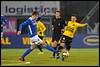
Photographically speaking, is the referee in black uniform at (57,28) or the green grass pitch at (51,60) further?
the referee in black uniform at (57,28)

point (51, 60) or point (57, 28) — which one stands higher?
point (57, 28)

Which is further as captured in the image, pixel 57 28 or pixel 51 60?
pixel 57 28

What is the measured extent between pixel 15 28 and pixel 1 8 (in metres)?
2.79

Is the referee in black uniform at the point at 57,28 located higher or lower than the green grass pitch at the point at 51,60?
higher

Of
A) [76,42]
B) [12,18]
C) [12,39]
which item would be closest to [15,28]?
[12,18]

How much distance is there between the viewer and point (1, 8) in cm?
3669

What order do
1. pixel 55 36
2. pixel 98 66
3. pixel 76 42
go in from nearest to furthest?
pixel 98 66 < pixel 55 36 < pixel 76 42

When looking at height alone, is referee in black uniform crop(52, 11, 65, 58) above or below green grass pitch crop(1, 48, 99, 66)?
above

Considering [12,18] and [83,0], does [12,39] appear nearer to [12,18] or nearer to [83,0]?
[12,18]

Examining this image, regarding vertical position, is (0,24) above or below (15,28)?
above

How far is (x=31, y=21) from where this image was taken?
15969mm

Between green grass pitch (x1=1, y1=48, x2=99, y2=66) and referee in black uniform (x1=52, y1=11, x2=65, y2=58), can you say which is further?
referee in black uniform (x1=52, y1=11, x2=65, y2=58)

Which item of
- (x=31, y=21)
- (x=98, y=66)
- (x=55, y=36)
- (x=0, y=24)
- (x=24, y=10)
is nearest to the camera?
(x=98, y=66)

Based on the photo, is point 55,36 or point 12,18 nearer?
point 55,36
